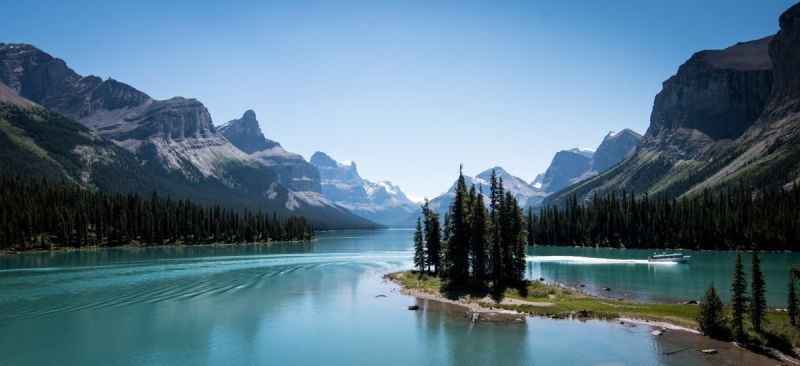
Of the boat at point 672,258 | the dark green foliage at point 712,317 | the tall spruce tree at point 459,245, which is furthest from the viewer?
the boat at point 672,258

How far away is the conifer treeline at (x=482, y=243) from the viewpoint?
81.9m

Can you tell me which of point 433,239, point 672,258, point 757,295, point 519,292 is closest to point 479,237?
point 519,292

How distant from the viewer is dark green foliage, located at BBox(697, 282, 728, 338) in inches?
1842

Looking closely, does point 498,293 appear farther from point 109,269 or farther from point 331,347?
point 109,269

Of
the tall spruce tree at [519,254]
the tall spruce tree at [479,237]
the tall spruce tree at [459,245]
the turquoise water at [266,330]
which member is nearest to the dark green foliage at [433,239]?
the tall spruce tree at [459,245]

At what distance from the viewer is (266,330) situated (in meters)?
54.8

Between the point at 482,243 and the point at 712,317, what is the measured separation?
38.8 m

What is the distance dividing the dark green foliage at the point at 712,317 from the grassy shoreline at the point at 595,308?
1763 millimetres

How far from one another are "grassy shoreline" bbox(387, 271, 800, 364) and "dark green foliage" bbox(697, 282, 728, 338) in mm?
1763

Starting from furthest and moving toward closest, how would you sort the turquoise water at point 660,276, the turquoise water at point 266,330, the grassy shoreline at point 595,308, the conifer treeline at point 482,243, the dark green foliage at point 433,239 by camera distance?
the dark green foliage at point 433,239 < the conifer treeline at point 482,243 < the turquoise water at point 660,276 < the turquoise water at point 266,330 < the grassy shoreline at point 595,308

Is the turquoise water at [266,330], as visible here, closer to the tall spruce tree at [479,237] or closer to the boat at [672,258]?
the tall spruce tree at [479,237]

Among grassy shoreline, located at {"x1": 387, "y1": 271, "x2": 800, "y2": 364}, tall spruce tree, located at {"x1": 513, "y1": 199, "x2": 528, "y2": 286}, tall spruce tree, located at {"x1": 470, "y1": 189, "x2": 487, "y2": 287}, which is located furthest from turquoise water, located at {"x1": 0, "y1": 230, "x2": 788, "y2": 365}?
tall spruce tree, located at {"x1": 513, "y1": 199, "x2": 528, "y2": 286}

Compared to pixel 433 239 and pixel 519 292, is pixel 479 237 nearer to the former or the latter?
pixel 519 292

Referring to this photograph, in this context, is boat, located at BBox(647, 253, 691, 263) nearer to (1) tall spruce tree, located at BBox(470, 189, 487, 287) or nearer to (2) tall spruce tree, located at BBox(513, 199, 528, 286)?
(2) tall spruce tree, located at BBox(513, 199, 528, 286)
